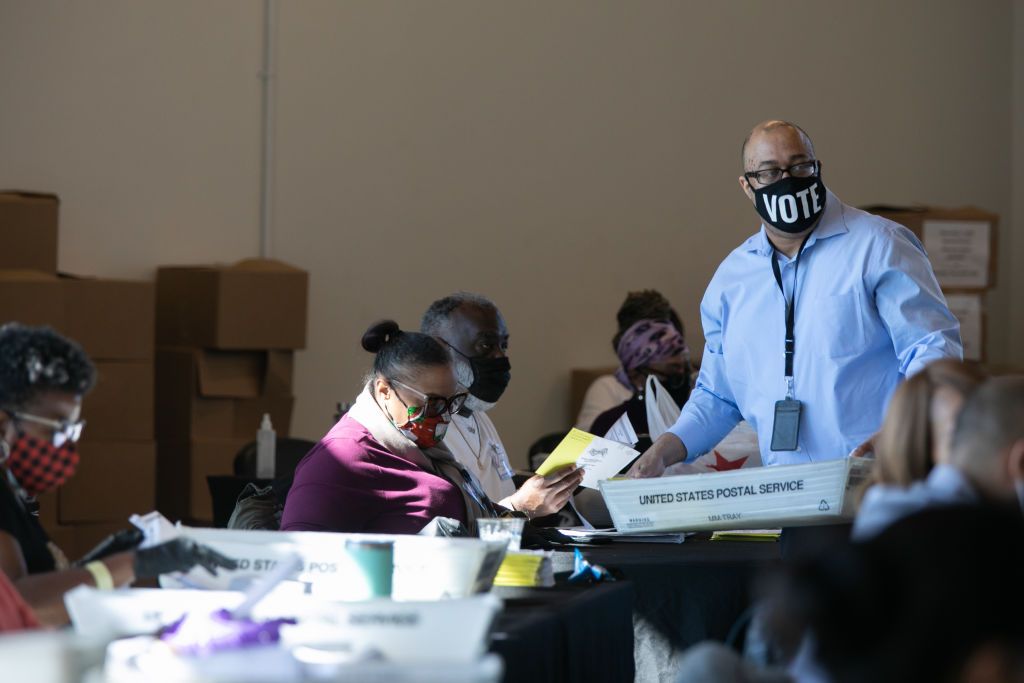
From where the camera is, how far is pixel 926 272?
3197 mm

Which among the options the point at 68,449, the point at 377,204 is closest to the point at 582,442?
→ the point at 68,449

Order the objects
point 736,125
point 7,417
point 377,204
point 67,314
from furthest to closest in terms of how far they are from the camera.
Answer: point 736,125, point 377,204, point 67,314, point 7,417

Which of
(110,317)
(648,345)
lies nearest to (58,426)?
(110,317)

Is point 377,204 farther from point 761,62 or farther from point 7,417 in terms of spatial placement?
point 7,417

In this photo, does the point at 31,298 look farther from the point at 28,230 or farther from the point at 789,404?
the point at 789,404

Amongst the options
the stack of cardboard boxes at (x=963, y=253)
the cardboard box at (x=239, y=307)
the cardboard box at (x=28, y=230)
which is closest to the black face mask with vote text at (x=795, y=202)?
the cardboard box at (x=239, y=307)

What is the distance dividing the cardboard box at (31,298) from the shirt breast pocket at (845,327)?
306 centimetres

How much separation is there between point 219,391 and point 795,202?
3063 mm

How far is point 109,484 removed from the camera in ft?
17.3

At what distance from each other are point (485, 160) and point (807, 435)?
3.84 m

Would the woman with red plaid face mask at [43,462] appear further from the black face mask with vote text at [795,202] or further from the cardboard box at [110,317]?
the cardboard box at [110,317]

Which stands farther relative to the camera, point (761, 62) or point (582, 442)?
point (761, 62)

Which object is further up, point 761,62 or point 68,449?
point 761,62

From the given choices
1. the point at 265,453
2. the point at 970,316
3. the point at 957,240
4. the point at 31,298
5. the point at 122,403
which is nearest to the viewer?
the point at 265,453
